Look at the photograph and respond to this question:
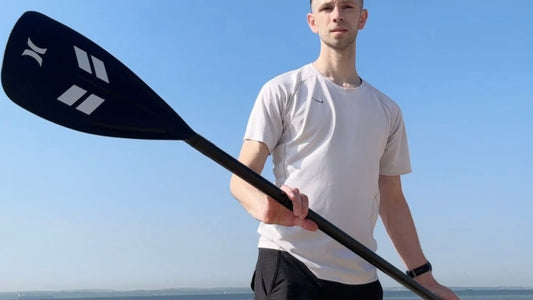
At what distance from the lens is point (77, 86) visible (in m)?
2.25

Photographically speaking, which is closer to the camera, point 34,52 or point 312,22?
point 34,52

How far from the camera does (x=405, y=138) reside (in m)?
3.09

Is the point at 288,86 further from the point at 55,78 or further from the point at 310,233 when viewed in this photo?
the point at 55,78

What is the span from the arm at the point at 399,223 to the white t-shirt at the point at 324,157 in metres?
0.25

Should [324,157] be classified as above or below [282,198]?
above

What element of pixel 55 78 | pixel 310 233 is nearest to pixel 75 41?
pixel 55 78

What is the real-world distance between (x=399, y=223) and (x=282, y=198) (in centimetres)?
106

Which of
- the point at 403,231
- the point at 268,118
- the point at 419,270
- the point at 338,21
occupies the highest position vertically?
the point at 338,21

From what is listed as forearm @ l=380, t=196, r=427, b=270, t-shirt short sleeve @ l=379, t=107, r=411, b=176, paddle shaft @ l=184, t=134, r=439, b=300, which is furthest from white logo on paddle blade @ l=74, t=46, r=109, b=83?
forearm @ l=380, t=196, r=427, b=270

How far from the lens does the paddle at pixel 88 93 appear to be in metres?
2.15

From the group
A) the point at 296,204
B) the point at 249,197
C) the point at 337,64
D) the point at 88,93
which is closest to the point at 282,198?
the point at 296,204

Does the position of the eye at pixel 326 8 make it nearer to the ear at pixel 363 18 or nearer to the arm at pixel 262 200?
the ear at pixel 363 18

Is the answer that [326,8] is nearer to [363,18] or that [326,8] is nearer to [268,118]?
[363,18]

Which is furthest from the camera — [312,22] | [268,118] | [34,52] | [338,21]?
[312,22]
